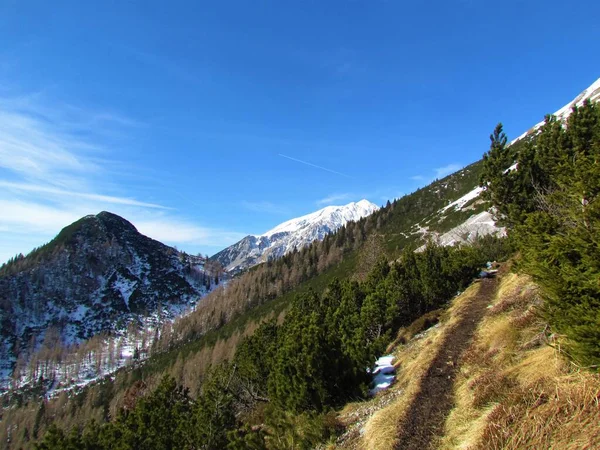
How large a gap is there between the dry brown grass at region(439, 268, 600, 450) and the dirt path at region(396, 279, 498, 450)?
1.33 feet

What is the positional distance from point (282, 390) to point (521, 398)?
11.3 metres

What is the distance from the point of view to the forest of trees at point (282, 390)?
14270mm

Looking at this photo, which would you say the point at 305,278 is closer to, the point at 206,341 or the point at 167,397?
the point at 206,341

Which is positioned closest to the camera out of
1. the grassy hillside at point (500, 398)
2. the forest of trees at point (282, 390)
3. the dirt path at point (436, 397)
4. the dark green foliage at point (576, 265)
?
the grassy hillside at point (500, 398)

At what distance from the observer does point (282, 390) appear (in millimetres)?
15719

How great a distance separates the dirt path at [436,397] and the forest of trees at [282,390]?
11.1 ft

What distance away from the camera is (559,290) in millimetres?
6805

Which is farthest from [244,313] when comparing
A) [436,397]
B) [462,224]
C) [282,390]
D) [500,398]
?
[500,398]

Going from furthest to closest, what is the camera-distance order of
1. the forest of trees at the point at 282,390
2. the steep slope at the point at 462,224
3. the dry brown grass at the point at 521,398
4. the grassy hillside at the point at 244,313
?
the grassy hillside at the point at 244,313 < the steep slope at the point at 462,224 < the forest of trees at the point at 282,390 < the dry brown grass at the point at 521,398

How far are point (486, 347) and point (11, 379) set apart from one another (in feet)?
727

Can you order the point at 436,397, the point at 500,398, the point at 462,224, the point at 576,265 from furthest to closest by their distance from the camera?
the point at 462,224 < the point at 436,397 < the point at 500,398 < the point at 576,265

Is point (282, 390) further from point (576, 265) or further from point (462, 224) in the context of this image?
point (462, 224)

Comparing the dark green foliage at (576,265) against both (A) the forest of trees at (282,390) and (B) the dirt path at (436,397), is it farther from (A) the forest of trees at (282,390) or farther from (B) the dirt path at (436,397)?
(A) the forest of trees at (282,390)

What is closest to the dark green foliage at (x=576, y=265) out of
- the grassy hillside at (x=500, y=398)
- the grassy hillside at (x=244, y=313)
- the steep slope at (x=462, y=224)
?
the grassy hillside at (x=500, y=398)
